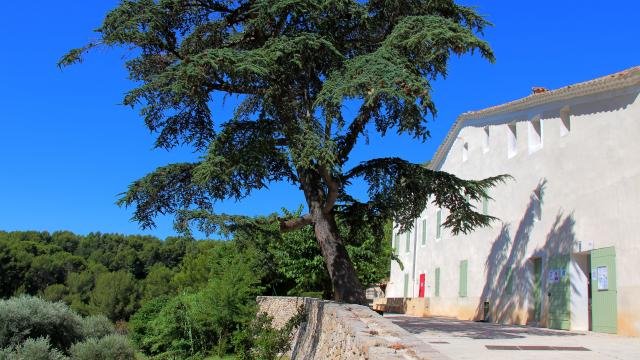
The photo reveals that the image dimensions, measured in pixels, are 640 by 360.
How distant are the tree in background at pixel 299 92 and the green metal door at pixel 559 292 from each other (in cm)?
498

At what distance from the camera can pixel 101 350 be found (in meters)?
14.2

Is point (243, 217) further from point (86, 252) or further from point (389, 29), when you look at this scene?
point (86, 252)

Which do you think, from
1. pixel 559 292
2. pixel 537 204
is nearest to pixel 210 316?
pixel 559 292

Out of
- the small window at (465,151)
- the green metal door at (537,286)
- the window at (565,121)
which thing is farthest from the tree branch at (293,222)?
the small window at (465,151)

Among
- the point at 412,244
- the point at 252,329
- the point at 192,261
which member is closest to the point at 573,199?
the point at 252,329

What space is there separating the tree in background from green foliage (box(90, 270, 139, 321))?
96.7 ft

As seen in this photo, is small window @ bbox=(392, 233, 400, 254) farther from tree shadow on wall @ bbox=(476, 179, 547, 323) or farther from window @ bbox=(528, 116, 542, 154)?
window @ bbox=(528, 116, 542, 154)

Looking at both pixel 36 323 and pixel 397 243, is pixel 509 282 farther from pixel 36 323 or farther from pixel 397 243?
pixel 397 243

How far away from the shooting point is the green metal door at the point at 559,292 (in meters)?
18.3

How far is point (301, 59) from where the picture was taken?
44.8 ft

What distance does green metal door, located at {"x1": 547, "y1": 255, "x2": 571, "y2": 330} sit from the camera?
60.1ft

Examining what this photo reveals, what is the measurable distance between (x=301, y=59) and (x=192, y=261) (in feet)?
80.9

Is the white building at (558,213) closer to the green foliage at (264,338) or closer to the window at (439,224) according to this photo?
the window at (439,224)

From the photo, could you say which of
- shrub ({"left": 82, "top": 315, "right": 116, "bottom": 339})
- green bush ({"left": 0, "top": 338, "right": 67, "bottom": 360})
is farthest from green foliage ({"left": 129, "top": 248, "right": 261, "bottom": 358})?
green bush ({"left": 0, "top": 338, "right": 67, "bottom": 360})
